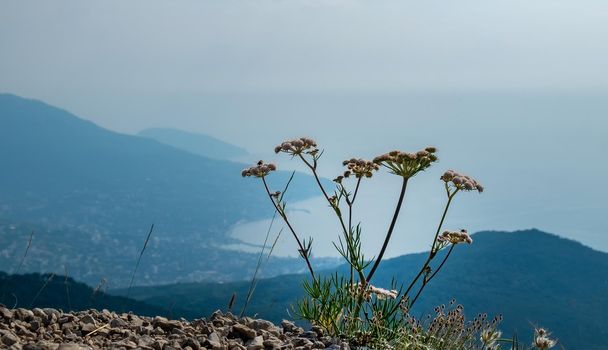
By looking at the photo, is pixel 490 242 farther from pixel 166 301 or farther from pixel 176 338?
pixel 176 338

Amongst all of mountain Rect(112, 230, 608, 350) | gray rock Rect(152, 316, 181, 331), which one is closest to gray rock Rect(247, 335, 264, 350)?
gray rock Rect(152, 316, 181, 331)

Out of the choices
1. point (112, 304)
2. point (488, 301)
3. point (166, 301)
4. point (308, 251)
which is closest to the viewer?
point (308, 251)

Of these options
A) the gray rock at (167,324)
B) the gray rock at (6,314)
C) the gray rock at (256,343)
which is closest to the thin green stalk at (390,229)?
the gray rock at (256,343)

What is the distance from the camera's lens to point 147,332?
580 centimetres

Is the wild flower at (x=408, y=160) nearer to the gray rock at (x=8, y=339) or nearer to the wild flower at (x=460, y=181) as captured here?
the wild flower at (x=460, y=181)

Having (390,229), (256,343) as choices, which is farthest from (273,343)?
(390,229)

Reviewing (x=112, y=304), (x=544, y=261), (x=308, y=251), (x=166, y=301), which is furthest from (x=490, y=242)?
(x=308, y=251)

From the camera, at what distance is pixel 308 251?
22.7ft

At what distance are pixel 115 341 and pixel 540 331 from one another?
3.22 metres

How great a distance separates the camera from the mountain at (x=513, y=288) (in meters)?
98.2

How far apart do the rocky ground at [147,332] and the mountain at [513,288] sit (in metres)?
86.1

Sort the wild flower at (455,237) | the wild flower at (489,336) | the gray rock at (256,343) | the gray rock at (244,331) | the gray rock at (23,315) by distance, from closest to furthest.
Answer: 1. the gray rock at (256,343)
2. the gray rock at (244,331)
3. the gray rock at (23,315)
4. the wild flower at (489,336)
5. the wild flower at (455,237)

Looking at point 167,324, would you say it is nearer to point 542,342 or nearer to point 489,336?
point 489,336

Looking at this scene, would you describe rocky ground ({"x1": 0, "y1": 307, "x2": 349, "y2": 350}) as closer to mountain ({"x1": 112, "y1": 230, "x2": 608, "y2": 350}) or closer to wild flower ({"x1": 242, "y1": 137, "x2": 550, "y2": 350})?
wild flower ({"x1": 242, "y1": 137, "x2": 550, "y2": 350})
